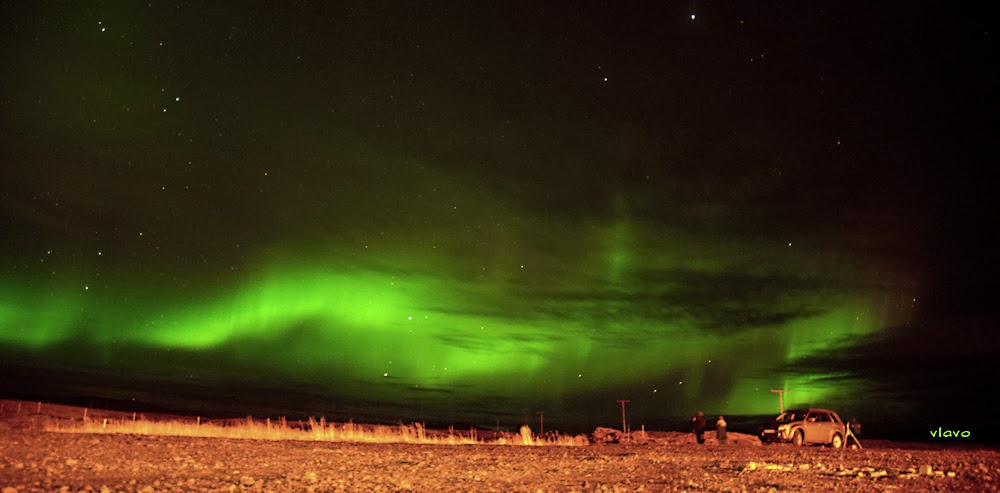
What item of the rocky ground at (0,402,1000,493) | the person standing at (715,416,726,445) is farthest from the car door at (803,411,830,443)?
the rocky ground at (0,402,1000,493)

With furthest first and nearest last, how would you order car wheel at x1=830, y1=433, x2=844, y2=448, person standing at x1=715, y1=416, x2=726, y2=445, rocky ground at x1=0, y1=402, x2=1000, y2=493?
car wheel at x1=830, y1=433, x2=844, y2=448 → person standing at x1=715, y1=416, x2=726, y2=445 → rocky ground at x1=0, y1=402, x2=1000, y2=493

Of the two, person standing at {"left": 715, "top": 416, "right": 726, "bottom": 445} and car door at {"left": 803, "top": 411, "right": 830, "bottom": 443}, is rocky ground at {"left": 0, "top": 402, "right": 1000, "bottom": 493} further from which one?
car door at {"left": 803, "top": 411, "right": 830, "bottom": 443}

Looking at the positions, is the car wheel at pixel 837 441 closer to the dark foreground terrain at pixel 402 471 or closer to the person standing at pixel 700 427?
the person standing at pixel 700 427

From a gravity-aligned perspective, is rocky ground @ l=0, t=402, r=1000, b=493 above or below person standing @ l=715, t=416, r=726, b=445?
below

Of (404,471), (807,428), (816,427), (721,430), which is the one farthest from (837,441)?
(404,471)

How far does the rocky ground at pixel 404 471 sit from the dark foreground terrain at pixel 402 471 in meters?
0.02

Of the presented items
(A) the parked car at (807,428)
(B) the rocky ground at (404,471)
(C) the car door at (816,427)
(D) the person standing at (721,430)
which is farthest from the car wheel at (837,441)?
(B) the rocky ground at (404,471)

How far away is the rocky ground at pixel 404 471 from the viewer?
36.0ft

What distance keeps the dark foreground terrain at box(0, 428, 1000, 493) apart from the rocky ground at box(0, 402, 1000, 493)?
0.07 ft

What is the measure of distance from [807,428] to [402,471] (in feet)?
79.4

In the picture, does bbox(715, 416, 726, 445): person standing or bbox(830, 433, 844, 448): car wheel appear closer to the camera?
bbox(715, 416, 726, 445): person standing

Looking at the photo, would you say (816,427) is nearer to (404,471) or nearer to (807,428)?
(807,428)

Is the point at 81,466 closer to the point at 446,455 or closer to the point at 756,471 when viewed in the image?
the point at 446,455

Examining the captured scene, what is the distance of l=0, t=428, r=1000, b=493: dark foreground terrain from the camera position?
11.0 metres
